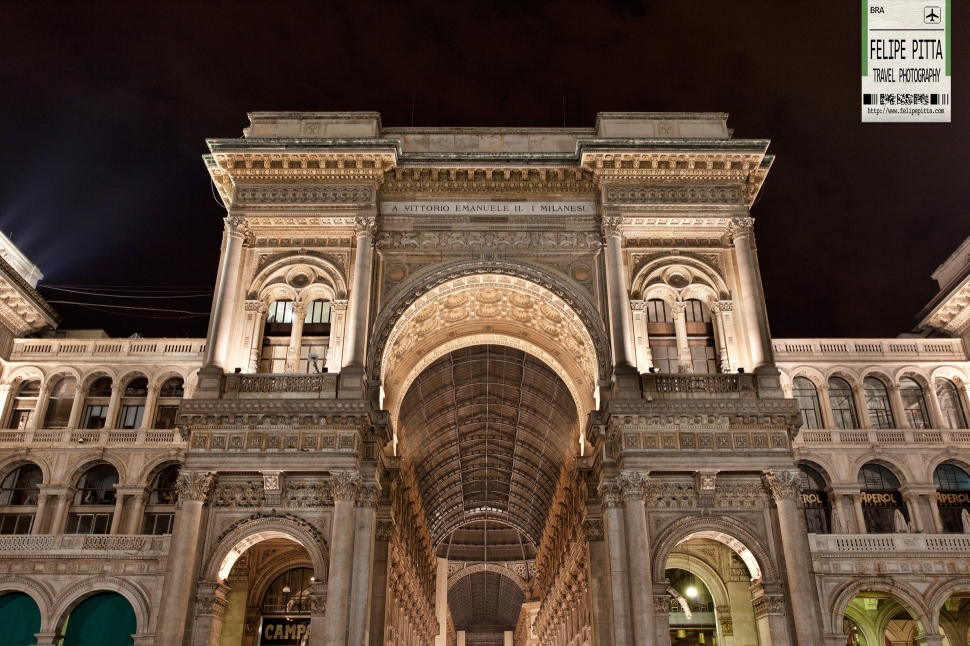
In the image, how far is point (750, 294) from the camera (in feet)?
103

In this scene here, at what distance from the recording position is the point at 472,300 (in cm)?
3584

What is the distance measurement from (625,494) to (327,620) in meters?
10.9

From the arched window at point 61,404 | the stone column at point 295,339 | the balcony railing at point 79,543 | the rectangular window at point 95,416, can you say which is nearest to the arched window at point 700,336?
the stone column at point 295,339

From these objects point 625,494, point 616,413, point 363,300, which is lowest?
point 625,494

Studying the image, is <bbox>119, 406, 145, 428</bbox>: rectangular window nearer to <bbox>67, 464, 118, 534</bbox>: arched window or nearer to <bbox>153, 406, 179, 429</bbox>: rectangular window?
<bbox>153, 406, 179, 429</bbox>: rectangular window

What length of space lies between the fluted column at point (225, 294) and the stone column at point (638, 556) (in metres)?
15.9

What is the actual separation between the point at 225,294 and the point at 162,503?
47.3 ft

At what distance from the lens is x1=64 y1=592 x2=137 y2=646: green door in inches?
1287

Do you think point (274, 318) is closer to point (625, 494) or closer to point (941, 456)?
point (625, 494)

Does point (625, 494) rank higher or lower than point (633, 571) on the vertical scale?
higher

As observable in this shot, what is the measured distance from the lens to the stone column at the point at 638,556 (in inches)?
1022

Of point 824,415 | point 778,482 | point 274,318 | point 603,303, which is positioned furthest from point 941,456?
point 274,318

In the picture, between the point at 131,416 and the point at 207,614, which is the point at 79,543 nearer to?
the point at 131,416

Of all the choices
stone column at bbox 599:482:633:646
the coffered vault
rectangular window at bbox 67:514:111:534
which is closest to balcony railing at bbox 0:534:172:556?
rectangular window at bbox 67:514:111:534
